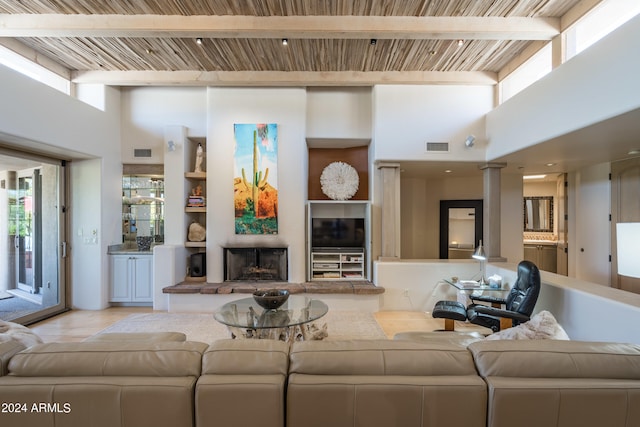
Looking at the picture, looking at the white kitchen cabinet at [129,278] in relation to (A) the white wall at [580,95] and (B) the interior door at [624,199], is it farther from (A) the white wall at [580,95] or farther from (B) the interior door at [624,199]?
(B) the interior door at [624,199]

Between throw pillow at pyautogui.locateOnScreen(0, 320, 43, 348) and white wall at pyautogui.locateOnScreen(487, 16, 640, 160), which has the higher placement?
white wall at pyautogui.locateOnScreen(487, 16, 640, 160)

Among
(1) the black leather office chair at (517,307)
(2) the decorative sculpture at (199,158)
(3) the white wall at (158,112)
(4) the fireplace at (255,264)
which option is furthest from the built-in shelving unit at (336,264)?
(3) the white wall at (158,112)

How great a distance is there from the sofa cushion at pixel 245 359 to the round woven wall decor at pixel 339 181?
4.14 meters

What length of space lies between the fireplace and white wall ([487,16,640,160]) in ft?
12.8

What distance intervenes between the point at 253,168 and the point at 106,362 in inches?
156

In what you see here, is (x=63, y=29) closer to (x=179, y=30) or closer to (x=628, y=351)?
(x=179, y=30)

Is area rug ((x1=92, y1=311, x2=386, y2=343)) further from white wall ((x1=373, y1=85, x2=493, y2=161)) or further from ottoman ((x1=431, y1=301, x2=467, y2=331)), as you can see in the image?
white wall ((x1=373, y1=85, x2=493, y2=161))

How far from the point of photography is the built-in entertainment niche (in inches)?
205

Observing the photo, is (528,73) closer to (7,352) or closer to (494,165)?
(494,165)

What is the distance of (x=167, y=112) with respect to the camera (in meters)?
5.32

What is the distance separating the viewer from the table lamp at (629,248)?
175 centimetres

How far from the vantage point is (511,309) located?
3.44 metres

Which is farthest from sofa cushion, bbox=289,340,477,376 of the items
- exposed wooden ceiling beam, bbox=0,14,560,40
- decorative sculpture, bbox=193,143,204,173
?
decorative sculpture, bbox=193,143,204,173

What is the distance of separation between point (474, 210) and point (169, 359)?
21.4 feet
